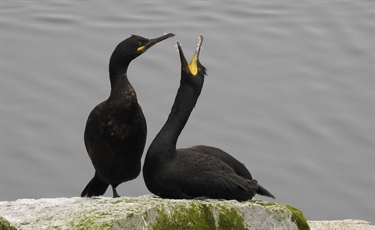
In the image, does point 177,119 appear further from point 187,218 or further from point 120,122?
point 187,218

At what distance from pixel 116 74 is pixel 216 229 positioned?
238cm

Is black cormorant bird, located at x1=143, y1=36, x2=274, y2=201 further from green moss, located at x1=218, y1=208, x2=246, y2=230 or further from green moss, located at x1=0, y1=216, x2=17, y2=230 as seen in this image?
green moss, located at x1=0, y1=216, x2=17, y2=230

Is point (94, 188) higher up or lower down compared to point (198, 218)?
lower down

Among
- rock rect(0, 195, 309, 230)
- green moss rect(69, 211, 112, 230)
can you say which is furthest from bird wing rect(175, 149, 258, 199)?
green moss rect(69, 211, 112, 230)

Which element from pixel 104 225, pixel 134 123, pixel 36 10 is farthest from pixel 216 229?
pixel 36 10

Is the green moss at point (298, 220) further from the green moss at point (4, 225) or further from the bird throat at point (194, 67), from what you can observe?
the green moss at point (4, 225)

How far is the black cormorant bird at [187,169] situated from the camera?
8250mm

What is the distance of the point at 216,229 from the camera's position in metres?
7.48

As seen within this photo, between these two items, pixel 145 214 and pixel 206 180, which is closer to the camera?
pixel 145 214

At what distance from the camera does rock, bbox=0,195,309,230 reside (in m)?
6.95

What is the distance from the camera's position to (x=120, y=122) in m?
9.30

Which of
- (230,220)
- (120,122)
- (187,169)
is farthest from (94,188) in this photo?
(230,220)

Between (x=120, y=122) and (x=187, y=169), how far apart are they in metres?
1.23

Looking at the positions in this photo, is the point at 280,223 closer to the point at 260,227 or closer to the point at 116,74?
the point at 260,227
